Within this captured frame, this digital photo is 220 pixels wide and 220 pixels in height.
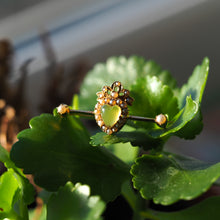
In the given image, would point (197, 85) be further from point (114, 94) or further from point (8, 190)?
point (8, 190)

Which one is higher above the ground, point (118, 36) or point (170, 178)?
point (170, 178)

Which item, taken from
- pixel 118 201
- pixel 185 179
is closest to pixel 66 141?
pixel 185 179

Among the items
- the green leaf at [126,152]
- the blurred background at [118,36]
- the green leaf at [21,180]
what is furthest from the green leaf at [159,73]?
the blurred background at [118,36]

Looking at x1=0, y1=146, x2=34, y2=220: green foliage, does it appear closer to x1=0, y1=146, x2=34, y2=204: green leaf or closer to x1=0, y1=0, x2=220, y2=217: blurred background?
x1=0, y1=146, x2=34, y2=204: green leaf

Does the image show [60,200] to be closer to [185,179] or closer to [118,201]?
[185,179]

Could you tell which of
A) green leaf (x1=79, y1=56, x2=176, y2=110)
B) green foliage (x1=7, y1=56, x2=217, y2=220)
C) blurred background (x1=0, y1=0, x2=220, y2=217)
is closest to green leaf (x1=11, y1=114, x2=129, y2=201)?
green foliage (x1=7, y1=56, x2=217, y2=220)

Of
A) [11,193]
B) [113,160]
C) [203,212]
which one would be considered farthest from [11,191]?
[203,212]
